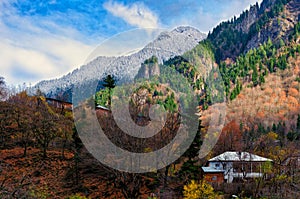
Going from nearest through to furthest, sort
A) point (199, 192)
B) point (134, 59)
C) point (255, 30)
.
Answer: point (199, 192) < point (134, 59) < point (255, 30)

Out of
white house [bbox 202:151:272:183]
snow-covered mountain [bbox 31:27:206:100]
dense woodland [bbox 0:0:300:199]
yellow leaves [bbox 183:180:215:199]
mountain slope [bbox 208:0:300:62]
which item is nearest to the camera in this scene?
A: snow-covered mountain [bbox 31:27:206:100]

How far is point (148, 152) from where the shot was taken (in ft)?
47.9

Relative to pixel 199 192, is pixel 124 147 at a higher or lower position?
higher

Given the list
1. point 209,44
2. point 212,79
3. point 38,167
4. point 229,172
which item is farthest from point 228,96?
point 38,167

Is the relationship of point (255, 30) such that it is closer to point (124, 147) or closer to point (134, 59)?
point (134, 59)

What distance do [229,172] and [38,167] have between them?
520 inches

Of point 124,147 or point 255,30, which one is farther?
point 255,30

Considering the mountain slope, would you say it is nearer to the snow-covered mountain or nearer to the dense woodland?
the dense woodland

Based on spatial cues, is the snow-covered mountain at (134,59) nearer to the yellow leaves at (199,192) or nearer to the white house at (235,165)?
the yellow leaves at (199,192)

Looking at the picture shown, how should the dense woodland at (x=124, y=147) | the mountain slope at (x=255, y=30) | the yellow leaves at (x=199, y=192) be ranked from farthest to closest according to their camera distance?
the mountain slope at (x=255, y=30), the yellow leaves at (x=199, y=192), the dense woodland at (x=124, y=147)

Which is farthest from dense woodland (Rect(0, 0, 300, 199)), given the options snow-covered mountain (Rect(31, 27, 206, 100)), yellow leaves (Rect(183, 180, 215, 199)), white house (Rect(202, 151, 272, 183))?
white house (Rect(202, 151, 272, 183))

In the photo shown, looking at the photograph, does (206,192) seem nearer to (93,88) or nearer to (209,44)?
(93,88)

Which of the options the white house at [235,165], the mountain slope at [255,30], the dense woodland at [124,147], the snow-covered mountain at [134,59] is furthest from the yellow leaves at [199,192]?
the mountain slope at [255,30]

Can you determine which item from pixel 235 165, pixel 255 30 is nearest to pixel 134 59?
pixel 235 165
